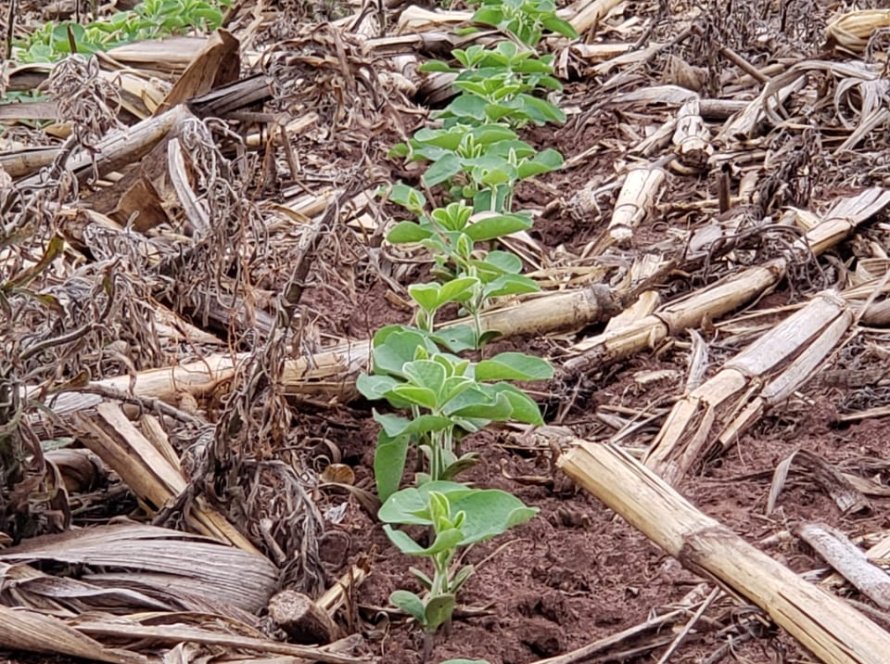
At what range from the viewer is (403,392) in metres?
1.96

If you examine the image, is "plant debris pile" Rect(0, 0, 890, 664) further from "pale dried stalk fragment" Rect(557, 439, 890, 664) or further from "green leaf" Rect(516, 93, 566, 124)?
"green leaf" Rect(516, 93, 566, 124)

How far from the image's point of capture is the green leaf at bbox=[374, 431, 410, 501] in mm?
2150

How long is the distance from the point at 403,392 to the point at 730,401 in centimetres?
79

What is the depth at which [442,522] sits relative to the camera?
69.6 inches

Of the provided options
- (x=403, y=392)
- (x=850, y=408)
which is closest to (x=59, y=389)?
(x=403, y=392)

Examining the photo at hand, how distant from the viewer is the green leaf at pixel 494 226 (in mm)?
2770

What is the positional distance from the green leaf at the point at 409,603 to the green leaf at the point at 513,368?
46 cm

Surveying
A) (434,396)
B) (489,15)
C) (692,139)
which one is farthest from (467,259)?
(489,15)

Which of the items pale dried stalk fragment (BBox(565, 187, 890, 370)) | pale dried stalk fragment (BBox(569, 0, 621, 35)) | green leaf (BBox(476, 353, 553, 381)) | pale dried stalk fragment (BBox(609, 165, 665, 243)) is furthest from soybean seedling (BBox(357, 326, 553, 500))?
pale dried stalk fragment (BBox(569, 0, 621, 35))

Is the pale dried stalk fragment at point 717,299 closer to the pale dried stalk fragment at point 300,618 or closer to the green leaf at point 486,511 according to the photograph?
the green leaf at point 486,511

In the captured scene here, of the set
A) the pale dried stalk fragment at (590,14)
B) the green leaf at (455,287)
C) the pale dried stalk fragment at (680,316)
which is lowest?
the pale dried stalk fragment at (590,14)

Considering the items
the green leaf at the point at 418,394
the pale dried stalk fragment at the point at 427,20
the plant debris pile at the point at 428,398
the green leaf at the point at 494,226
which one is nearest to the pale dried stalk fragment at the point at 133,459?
the plant debris pile at the point at 428,398

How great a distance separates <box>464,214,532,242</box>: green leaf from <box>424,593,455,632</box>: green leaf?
1.13 metres

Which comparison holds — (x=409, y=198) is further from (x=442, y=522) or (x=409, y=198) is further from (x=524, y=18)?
(x=524, y=18)
